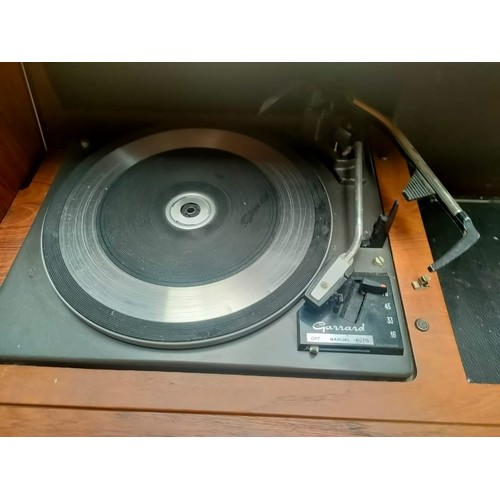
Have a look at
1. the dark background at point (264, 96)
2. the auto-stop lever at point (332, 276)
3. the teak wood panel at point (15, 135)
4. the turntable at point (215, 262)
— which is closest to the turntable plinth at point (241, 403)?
the turntable at point (215, 262)

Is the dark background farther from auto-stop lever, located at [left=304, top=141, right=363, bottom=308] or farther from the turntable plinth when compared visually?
the turntable plinth

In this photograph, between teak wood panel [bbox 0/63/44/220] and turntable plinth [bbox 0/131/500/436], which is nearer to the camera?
turntable plinth [bbox 0/131/500/436]

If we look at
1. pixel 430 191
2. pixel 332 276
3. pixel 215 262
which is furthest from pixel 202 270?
pixel 430 191

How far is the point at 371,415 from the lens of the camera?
0.58m

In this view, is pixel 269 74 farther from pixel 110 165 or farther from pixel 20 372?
pixel 20 372

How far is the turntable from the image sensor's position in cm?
62

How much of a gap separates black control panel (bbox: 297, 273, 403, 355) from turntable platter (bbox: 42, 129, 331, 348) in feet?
0.16

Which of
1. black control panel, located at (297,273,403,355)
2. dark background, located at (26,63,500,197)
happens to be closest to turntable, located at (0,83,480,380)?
black control panel, located at (297,273,403,355)

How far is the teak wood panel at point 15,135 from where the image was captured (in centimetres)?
79

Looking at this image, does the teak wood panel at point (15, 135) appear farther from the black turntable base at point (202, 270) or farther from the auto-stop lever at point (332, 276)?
the auto-stop lever at point (332, 276)

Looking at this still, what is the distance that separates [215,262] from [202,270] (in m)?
0.03

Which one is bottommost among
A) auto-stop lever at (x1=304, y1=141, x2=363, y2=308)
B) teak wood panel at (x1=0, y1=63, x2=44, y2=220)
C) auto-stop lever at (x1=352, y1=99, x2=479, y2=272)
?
auto-stop lever at (x1=304, y1=141, x2=363, y2=308)

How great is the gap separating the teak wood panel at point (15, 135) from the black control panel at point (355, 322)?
598 millimetres

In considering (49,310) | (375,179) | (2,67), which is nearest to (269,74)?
(375,179)
